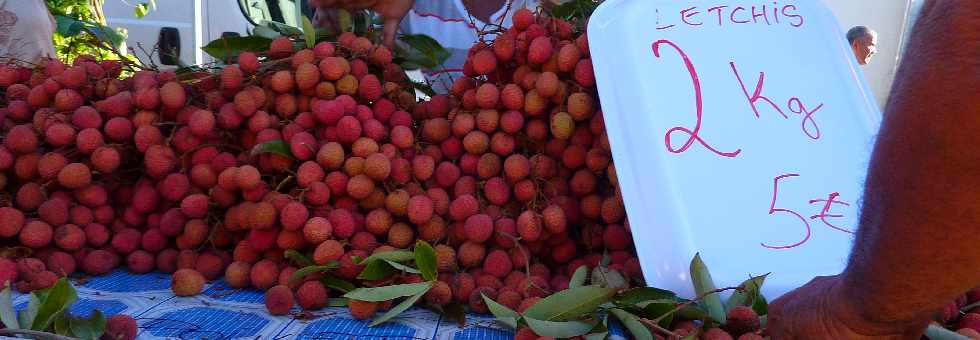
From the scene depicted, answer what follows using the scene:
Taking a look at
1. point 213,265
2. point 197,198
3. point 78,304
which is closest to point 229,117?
point 197,198

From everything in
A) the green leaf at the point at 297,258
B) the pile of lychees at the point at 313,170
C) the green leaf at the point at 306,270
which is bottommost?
the green leaf at the point at 306,270

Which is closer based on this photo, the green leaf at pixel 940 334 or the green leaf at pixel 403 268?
the green leaf at pixel 940 334

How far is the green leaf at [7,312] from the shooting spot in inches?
32.7

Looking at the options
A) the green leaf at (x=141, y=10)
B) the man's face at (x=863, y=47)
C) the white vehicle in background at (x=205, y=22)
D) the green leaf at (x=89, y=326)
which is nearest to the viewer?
the green leaf at (x=89, y=326)

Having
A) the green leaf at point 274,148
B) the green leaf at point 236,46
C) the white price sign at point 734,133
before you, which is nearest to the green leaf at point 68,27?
the green leaf at point 236,46

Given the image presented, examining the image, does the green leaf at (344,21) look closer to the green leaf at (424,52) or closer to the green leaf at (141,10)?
the green leaf at (424,52)

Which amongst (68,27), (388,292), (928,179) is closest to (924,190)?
(928,179)

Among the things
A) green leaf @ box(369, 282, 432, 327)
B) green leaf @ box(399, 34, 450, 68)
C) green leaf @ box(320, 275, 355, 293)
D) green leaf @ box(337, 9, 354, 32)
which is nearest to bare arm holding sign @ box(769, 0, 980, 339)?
green leaf @ box(369, 282, 432, 327)

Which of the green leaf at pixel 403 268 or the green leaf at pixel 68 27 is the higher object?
the green leaf at pixel 68 27

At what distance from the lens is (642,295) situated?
953mm

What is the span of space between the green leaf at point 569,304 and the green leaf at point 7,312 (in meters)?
0.59

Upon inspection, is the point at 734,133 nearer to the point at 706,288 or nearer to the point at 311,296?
the point at 706,288

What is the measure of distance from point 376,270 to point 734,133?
0.59 meters

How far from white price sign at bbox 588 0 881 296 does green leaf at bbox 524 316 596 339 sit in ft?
0.63
